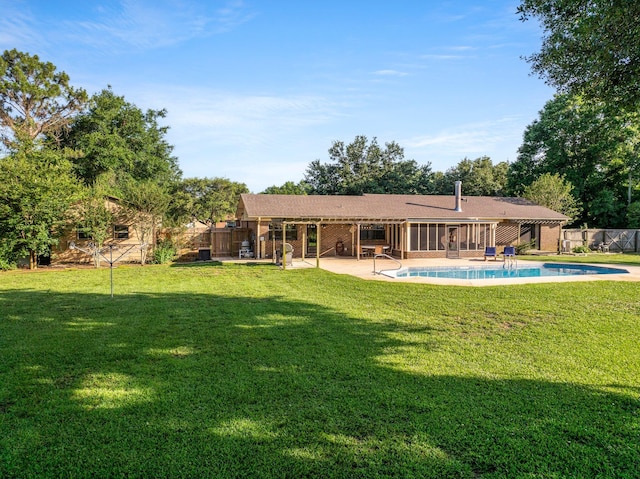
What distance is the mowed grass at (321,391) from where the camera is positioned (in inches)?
110

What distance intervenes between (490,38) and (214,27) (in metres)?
8.17

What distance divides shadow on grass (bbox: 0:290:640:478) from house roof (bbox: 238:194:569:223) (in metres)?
14.2

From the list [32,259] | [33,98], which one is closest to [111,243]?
[32,259]

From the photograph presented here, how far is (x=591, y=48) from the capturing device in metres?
6.16

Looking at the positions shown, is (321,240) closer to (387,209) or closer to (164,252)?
(387,209)

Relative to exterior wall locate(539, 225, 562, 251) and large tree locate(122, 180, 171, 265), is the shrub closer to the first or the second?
exterior wall locate(539, 225, 562, 251)

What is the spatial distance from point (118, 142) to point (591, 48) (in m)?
29.6

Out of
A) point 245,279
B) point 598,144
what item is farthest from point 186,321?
point 598,144

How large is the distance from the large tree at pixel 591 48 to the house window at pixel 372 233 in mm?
15549

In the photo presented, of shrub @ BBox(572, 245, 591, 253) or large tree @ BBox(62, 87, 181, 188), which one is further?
large tree @ BBox(62, 87, 181, 188)

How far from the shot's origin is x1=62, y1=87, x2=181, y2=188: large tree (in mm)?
26250

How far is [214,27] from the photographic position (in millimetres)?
11797

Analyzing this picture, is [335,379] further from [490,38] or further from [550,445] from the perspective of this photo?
[490,38]

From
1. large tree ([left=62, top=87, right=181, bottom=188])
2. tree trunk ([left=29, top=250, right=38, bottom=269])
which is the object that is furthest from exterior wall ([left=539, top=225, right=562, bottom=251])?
large tree ([left=62, top=87, right=181, bottom=188])
